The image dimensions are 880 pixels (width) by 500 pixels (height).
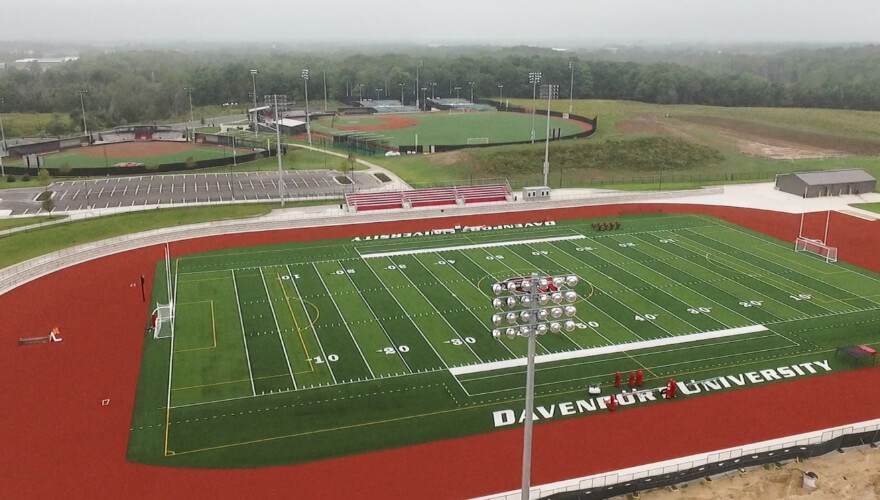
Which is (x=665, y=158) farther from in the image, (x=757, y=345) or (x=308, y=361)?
(x=308, y=361)

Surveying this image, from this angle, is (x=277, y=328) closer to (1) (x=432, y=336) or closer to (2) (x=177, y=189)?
(1) (x=432, y=336)

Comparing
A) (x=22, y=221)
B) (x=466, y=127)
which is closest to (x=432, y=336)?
(x=22, y=221)

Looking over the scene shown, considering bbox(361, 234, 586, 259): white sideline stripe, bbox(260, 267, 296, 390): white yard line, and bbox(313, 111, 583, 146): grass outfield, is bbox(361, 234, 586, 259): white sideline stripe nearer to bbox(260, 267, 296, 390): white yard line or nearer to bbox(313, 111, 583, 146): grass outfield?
bbox(260, 267, 296, 390): white yard line

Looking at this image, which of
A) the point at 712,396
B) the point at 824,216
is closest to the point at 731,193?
the point at 824,216

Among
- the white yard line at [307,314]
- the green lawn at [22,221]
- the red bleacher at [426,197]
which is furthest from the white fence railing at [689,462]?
the green lawn at [22,221]

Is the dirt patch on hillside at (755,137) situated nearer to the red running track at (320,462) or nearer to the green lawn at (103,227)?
the green lawn at (103,227)

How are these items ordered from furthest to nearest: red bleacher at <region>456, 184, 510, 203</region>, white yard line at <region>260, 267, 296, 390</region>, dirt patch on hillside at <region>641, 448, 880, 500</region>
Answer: red bleacher at <region>456, 184, 510, 203</region> < white yard line at <region>260, 267, 296, 390</region> < dirt patch on hillside at <region>641, 448, 880, 500</region>

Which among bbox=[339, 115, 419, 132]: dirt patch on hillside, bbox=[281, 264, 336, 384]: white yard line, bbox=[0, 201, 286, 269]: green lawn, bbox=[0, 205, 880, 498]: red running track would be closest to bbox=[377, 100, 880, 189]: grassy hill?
bbox=[0, 201, 286, 269]: green lawn
